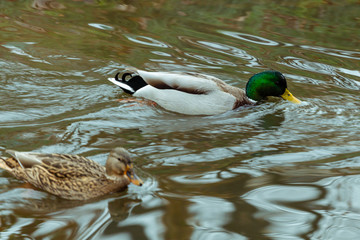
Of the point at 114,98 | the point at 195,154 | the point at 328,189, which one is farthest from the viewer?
the point at 114,98

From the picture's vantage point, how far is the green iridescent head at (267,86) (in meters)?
7.96

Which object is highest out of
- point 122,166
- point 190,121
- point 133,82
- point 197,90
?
point 122,166

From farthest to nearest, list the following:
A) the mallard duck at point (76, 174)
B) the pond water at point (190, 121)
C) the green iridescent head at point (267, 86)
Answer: the green iridescent head at point (267, 86), the mallard duck at point (76, 174), the pond water at point (190, 121)

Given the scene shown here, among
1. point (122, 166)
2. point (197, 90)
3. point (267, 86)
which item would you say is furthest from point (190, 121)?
point (122, 166)

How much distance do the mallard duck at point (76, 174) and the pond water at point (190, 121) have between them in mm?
85

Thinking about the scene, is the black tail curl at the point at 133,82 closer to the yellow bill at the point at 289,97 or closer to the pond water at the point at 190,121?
the pond water at the point at 190,121

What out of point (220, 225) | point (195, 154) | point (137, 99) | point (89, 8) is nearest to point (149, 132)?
point (195, 154)

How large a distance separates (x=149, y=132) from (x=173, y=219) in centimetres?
227

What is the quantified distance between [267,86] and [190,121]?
1.44 m

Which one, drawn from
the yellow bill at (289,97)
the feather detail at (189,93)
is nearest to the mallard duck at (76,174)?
the feather detail at (189,93)

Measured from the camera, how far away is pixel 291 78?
8.90 m

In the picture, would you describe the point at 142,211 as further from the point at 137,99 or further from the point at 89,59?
the point at 89,59

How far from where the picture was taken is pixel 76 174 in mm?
4637

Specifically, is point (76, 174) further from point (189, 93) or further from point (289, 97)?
point (289, 97)
